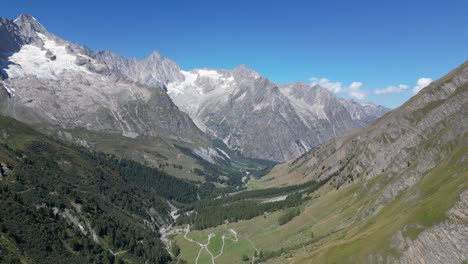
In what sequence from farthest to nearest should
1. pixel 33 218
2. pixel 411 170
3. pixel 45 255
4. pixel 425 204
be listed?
pixel 411 170 < pixel 33 218 < pixel 45 255 < pixel 425 204

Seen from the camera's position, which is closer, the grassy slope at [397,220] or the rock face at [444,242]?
the rock face at [444,242]

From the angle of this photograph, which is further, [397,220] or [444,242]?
[397,220]

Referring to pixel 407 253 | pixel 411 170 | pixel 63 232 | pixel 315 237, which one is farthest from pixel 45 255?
pixel 411 170

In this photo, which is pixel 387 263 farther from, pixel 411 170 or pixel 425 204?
pixel 411 170

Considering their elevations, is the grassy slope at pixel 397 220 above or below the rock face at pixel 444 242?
above

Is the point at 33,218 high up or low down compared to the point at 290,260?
up

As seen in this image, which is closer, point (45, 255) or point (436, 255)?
point (436, 255)

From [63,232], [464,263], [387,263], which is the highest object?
[63,232]

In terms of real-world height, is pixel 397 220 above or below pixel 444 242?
above

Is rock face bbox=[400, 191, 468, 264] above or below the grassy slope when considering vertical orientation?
below

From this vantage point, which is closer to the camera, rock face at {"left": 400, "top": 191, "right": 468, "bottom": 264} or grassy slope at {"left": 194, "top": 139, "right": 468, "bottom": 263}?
rock face at {"left": 400, "top": 191, "right": 468, "bottom": 264}

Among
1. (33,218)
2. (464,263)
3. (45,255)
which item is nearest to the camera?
(464,263)
